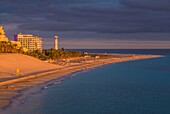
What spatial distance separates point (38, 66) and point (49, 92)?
52.0 meters

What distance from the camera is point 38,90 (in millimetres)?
54469

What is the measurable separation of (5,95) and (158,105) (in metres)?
19.3

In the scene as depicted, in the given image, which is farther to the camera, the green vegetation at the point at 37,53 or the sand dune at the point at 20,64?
the green vegetation at the point at 37,53

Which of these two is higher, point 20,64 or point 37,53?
point 37,53

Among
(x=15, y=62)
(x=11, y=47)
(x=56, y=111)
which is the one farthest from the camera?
(x=11, y=47)

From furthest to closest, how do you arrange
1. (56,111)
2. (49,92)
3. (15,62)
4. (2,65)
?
(15,62) < (2,65) < (49,92) < (56,111)

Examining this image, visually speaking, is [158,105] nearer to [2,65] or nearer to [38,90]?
[38,90]

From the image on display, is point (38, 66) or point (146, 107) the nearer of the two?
point (146, 107)

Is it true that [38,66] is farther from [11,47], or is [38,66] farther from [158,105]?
[158,105]

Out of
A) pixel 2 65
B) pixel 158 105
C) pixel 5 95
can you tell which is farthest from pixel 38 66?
pixel 158 105

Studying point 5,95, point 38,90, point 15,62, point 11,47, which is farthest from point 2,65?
point 5,95

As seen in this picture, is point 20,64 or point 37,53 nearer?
point 20,64

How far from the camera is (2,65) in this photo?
9250cm

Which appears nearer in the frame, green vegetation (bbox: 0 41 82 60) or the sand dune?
the sand dune
